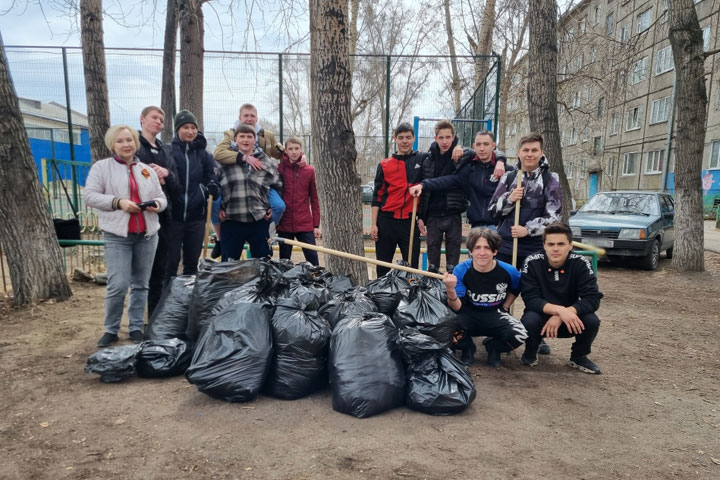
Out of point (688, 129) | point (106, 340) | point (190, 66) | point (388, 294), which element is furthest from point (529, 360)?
point (190, 66)

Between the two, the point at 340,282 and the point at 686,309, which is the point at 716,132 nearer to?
the point at 686,309

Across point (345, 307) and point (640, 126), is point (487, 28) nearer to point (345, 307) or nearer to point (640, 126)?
point (345, 307)

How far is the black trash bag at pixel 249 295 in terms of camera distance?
286 cm

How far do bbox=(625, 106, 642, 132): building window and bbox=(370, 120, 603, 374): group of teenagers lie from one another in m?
27.4

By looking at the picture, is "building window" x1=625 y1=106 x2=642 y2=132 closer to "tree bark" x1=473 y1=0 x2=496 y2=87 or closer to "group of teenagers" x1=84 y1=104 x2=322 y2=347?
"tree bark" x1=473 y1=0 x2=496 y2=87

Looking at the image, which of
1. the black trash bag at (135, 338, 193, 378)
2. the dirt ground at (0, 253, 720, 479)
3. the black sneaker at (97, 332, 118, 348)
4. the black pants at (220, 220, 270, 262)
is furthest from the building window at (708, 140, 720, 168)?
the black sneaker at (97, 332, 118, 348)

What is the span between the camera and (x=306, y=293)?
309 centimetres

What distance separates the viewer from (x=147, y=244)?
349cm

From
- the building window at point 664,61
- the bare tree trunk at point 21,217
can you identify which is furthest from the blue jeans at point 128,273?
the building window at point 664,61

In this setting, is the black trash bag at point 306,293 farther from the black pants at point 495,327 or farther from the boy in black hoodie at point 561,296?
the boy in black hoodie at point 561,296

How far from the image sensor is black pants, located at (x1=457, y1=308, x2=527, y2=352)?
318 centimetres

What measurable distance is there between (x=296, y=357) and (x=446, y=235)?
1976mm

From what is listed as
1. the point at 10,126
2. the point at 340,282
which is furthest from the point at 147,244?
the point at 10,126

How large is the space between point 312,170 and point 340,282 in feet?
4.15
